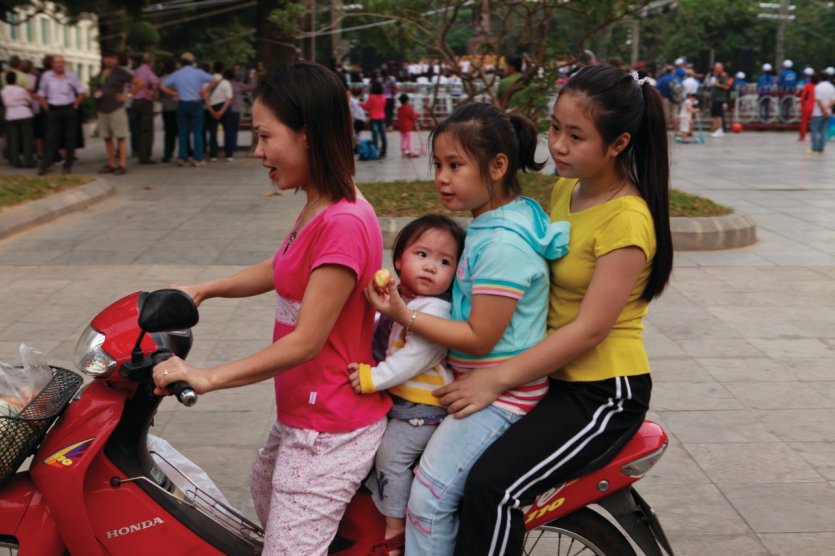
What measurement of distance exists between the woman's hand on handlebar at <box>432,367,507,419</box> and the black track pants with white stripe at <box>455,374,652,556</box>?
0.10 metres

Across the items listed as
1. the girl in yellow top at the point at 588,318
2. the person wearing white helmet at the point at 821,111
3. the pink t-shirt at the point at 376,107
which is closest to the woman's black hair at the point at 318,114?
the girl in yellow top at the point at 588,318

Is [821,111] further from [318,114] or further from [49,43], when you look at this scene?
[49,43]

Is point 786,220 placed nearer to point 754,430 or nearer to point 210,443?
point 754,430

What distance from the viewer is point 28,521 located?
232 cm

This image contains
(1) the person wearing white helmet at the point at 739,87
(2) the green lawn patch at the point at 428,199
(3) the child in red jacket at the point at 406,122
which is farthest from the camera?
(1) the person wearing white helmet at the point at 739,87

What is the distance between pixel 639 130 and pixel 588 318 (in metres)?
0.49

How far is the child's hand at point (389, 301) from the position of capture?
2248 mm

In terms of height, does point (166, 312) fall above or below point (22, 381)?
above

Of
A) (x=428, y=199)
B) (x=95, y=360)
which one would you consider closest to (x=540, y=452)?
(x=95, y=360)

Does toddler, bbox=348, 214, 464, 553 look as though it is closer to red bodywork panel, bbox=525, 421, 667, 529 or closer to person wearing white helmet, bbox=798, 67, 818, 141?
red bodywork panel, bbox=525, 421, 667, 529

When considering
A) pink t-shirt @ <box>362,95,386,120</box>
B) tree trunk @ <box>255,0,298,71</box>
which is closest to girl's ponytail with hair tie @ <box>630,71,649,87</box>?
tree trunk @ <box>255,0,298,71</box>

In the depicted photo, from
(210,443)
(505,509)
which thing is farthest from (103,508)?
(210,443)

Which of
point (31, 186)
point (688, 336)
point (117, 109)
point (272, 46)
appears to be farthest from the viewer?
point (272, 46)

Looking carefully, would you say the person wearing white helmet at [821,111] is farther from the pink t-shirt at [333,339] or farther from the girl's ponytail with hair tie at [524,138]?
the pink t-shirt at [333,339]
